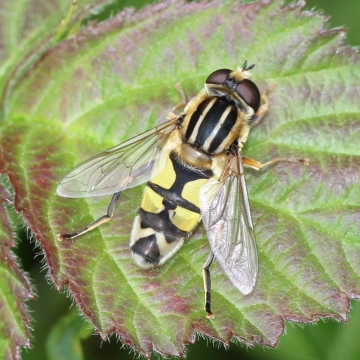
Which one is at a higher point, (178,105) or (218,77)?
(218,77)

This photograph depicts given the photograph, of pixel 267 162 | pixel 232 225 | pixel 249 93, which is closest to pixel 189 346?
pixel 232 225

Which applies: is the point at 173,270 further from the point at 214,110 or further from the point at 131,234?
the point at 214,110

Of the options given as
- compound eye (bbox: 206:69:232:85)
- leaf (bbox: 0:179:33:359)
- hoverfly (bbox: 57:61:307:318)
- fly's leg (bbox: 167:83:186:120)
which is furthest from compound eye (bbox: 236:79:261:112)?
leaf (bbox: 0:179:33:359)

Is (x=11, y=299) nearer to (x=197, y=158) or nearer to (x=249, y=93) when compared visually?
(x=197, y=158)

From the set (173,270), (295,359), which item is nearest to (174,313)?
(173,270)

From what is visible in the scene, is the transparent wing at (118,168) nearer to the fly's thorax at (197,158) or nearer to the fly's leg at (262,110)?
the fly's thorax at (197,158)

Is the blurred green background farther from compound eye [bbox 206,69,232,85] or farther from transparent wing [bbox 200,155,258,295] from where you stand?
transparent wing [bbox 200,155,258,295]
